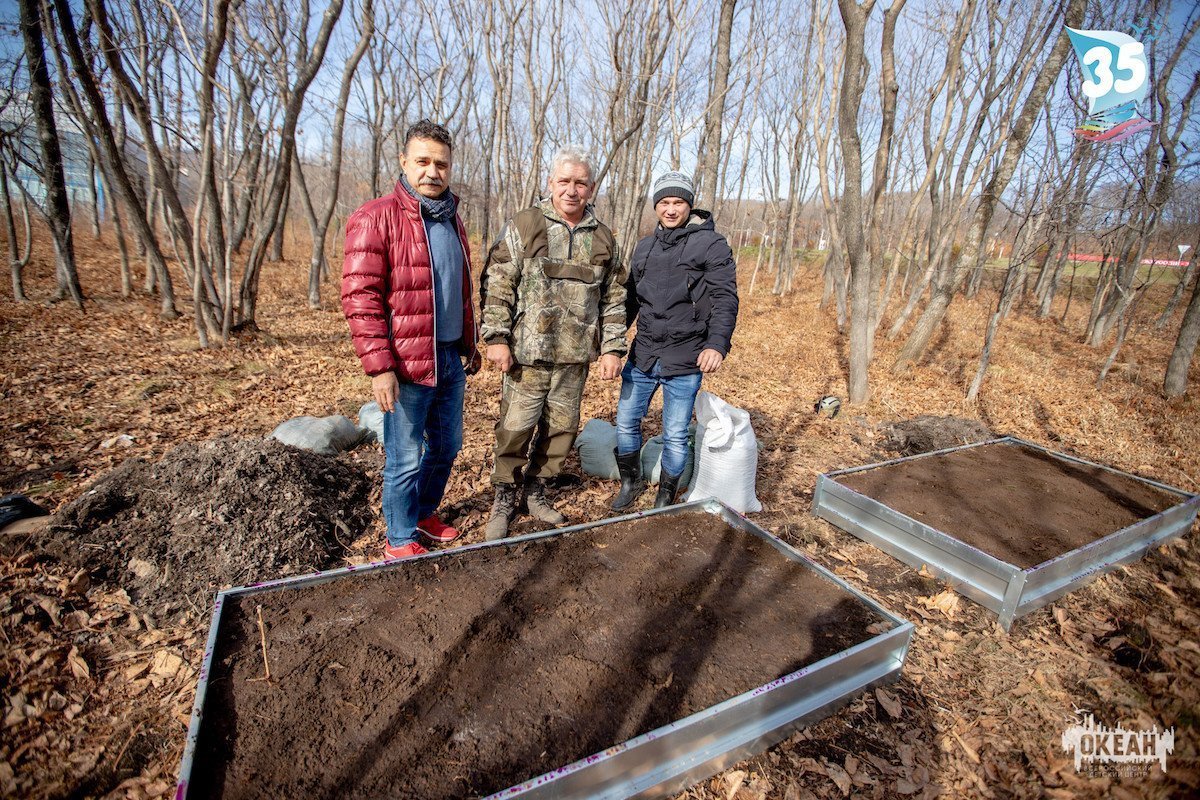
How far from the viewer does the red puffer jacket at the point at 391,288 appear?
227 centimetres

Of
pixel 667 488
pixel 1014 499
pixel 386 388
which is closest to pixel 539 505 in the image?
pixel 667 488

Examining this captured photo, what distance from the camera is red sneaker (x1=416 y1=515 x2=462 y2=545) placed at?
307 cm

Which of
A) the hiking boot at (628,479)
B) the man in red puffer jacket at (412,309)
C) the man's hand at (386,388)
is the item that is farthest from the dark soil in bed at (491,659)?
the hiking boot at (628,479)

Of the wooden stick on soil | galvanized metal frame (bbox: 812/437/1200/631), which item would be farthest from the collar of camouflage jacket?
galvanized metal frame (bbox: 812/437/1200/631)

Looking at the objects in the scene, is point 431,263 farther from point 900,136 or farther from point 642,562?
point 900,136

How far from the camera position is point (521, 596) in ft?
7.57

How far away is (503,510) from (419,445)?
0.76 meters

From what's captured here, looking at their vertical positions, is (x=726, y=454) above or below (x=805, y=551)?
above

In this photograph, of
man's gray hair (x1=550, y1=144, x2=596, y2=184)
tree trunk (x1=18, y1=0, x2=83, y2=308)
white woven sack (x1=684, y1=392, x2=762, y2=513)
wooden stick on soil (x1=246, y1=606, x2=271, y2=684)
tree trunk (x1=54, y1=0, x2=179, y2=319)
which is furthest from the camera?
tree trunk (x1=18, y1=0, x2=83, y2=308)

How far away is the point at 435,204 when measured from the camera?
243cm

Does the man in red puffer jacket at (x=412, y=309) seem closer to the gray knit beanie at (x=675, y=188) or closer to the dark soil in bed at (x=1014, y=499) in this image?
the gray knit beanie at (x=675, y=188)

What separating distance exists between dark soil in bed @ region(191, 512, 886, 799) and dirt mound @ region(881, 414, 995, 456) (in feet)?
10.6

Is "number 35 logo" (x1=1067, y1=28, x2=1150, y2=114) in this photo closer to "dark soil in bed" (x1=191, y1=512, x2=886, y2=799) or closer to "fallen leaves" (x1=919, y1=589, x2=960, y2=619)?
"fallen leaves" (x1=919, y1=589, x2=960, y2=619)

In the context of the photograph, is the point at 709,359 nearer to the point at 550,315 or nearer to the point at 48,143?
the point at 550,315
